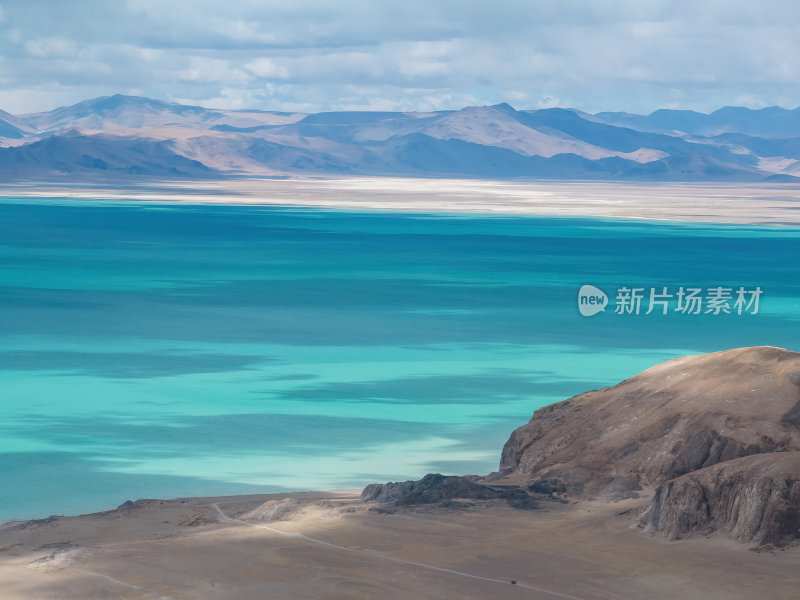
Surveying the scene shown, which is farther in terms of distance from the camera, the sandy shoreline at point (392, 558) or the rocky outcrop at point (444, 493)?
the rocky outcrop at point (444, 493)

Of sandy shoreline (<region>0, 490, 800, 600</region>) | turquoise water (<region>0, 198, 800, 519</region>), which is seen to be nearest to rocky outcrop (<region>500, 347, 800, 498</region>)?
sandy shoreline (<region>0, 490, 800, 600</region>)

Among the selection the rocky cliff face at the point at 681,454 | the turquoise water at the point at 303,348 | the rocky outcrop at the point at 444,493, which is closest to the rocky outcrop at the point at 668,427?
the rocky cliff face at the point at 681,454

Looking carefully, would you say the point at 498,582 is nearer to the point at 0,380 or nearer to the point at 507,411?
the point at 507,411

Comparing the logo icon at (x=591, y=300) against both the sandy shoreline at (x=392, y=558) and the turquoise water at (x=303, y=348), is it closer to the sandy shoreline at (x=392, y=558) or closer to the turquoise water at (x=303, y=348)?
the turquoise water at (x=303, y=348)

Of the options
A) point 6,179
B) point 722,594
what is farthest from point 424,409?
point 6,179

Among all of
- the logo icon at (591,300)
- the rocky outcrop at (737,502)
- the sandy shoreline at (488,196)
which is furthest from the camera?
the sandy shoreline at (488,196)

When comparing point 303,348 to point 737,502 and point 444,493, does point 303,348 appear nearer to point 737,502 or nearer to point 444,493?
point 444,493
